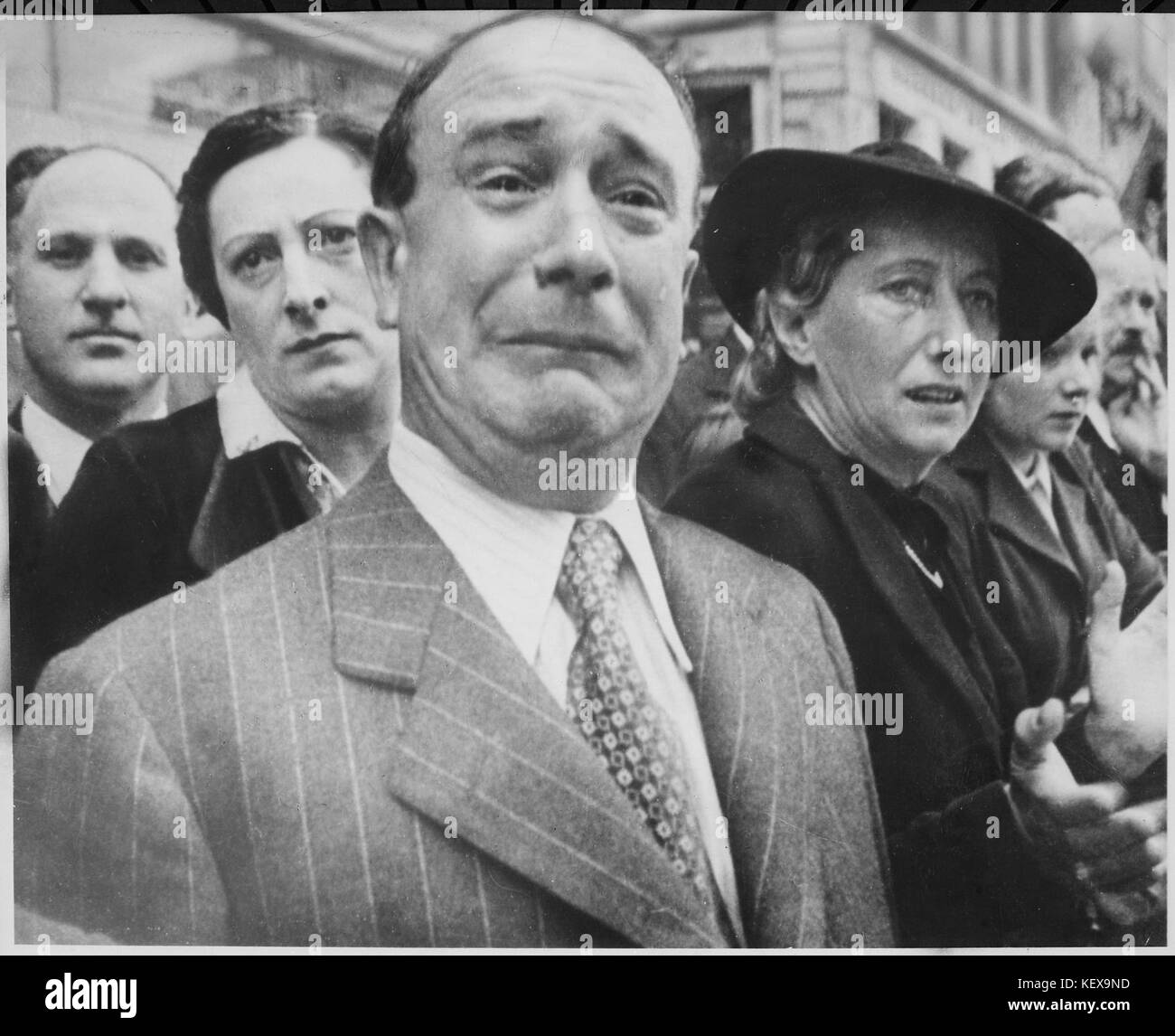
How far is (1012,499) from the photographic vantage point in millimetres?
4168

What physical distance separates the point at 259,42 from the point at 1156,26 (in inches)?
115

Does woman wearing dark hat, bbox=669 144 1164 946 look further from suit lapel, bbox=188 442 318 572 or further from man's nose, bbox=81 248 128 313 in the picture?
man's nose, bbox=81 248 128 313

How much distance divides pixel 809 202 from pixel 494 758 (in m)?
1.99

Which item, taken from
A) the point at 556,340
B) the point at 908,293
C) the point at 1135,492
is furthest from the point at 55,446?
the point at 1135,492

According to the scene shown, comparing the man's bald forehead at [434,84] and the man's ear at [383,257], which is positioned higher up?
the man's bald forehead at [434,84]

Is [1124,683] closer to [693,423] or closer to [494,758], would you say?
[693,423]

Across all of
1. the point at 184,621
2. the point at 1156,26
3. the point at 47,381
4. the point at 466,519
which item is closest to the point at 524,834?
the point at 466,519

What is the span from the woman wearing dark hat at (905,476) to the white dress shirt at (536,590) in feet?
1.29

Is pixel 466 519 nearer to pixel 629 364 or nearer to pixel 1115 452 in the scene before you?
pixel 629 364

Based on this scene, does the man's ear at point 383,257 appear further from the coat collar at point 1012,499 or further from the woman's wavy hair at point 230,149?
the coat collar at point 1012,499

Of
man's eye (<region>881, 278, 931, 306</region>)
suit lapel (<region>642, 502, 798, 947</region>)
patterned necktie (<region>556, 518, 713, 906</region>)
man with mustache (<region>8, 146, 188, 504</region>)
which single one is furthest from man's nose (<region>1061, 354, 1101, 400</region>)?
man with mustache (<region>8, 146, 188, 504</region>)

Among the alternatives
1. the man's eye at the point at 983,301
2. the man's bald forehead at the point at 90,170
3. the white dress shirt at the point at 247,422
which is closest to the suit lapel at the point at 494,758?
the white dress shirt at the point at 247,422

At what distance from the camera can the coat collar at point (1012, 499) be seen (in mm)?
4145

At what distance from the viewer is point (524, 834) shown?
3863 mm
